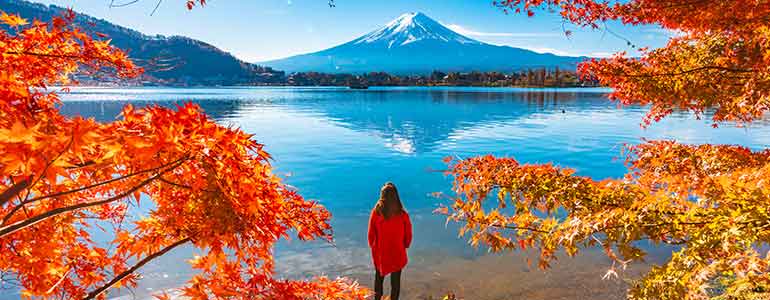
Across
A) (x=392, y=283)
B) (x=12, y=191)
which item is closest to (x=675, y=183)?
(x=392, y=283)

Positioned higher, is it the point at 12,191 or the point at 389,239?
the point at 12,191

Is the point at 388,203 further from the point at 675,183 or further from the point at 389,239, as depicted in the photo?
the point at 675,183

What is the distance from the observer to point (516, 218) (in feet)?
16.4

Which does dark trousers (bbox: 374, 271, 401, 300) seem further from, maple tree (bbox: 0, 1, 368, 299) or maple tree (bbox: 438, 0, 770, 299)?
maple tree (bbox: 0, 1, 368, 299)

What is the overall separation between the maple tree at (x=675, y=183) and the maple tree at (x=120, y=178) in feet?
8.67

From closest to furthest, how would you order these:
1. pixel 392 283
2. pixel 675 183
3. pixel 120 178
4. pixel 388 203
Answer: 1. pixel 120 178
2. pixel 675 183
3. pixel 388 203
4. pixel 392 283

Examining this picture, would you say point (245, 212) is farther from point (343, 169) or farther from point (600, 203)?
point (343, 169)

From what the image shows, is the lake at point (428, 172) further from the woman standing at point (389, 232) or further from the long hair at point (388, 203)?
the long hair at point (388, 203)

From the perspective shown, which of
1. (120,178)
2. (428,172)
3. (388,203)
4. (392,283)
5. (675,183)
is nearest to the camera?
(120,178)

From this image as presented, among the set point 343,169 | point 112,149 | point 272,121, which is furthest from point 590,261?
point 272,121

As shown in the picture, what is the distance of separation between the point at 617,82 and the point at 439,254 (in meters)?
5.94

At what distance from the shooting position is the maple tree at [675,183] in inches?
122

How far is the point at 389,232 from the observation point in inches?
218

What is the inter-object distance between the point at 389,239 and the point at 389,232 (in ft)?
0.45
